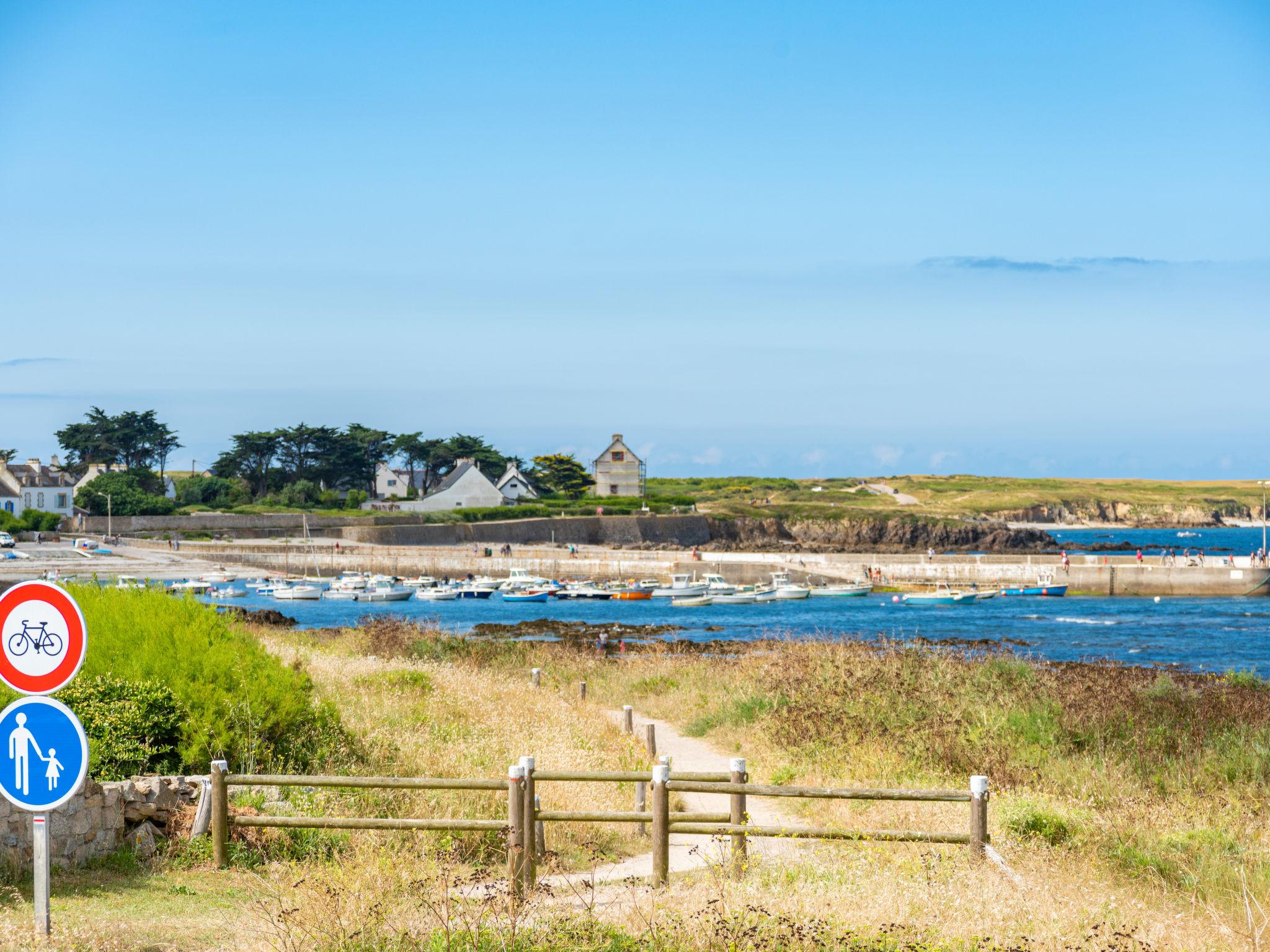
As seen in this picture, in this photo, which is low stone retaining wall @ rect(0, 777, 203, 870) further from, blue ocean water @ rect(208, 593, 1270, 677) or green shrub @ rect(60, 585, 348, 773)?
blue ocean water @ rect(208, 593, 1270, 677)

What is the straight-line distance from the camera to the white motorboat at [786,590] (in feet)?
225

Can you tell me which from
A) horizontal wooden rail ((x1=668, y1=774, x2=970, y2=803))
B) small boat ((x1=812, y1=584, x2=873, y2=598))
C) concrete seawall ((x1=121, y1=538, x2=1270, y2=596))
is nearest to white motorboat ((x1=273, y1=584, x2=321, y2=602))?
concrete seawall ((x1=121, y1=538, x2=1270, y2=596))

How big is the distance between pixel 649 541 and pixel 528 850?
309ft

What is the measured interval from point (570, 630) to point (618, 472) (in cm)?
7111

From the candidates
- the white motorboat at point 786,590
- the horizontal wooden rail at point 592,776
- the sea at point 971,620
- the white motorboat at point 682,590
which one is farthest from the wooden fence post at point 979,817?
the white motorboat at point 786,590

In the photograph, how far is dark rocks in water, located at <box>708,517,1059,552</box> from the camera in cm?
10888

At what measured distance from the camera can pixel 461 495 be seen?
374 feet

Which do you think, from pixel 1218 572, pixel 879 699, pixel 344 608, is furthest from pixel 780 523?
pixel 879 699

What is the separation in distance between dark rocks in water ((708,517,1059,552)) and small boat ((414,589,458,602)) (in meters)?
39.2

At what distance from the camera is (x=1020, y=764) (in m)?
14.6

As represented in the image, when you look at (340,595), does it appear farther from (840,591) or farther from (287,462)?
(287,462)

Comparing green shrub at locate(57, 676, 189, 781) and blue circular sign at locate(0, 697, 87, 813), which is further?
green shrub at locate(57, 676, 189, 781)

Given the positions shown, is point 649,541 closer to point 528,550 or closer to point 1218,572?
point 528,550

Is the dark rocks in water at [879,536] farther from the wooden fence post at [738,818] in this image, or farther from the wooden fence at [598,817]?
the wooden fence at [598,817]
